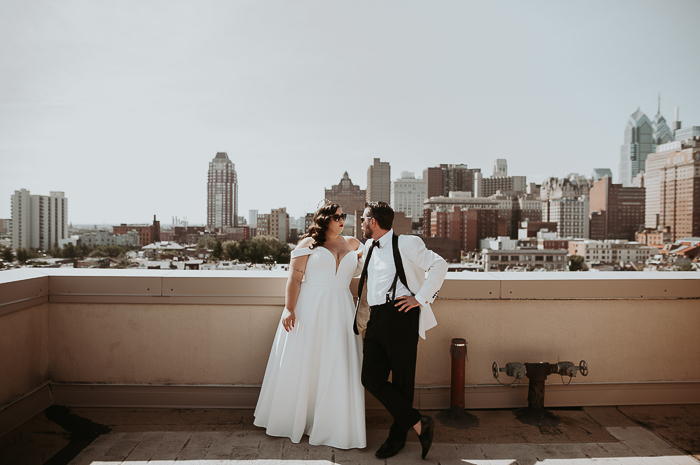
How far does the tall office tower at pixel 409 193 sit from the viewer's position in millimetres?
95812

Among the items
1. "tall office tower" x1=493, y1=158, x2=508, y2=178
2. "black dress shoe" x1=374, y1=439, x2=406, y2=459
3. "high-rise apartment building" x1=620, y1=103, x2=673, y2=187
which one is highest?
"high-rise apartment building" x1=620, y1=103, x2=673, y2=187

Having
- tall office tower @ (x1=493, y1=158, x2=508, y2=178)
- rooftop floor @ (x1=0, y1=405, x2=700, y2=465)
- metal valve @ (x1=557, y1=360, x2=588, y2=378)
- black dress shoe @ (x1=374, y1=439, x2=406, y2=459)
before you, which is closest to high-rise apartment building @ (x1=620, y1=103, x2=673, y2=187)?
tall office tower @ (x1=493, y1=158, x2=508, y2=178)

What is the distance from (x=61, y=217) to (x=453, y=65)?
65.1m

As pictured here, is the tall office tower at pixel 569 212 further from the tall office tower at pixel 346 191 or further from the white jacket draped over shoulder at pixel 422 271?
the white jacket draped over shoulder at pixel 422 271

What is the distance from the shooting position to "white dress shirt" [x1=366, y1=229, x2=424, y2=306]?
7.48ft

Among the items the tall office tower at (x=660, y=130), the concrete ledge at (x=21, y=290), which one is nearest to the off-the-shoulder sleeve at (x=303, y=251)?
the concrete ledge at (x=21, y=290)

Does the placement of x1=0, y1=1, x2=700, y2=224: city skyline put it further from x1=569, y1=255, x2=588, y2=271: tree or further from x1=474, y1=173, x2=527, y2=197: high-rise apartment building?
x1=569, y1=255, x2=588, y2=271: tree

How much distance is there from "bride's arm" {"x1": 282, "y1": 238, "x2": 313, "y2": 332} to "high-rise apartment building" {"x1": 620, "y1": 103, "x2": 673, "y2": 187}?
177827mm

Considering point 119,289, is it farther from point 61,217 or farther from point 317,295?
point 61,217

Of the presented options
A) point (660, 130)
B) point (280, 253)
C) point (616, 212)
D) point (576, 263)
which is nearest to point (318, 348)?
point (280, 253)

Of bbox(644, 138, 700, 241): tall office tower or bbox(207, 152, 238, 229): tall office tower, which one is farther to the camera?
bbox(207, 152, 238, 229): tall office tower

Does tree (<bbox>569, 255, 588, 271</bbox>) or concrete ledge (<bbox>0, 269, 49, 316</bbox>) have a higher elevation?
concrete ledge (<bbox>0, 269, 49, 316</bbox>)

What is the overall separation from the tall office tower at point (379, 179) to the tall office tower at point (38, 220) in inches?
1991

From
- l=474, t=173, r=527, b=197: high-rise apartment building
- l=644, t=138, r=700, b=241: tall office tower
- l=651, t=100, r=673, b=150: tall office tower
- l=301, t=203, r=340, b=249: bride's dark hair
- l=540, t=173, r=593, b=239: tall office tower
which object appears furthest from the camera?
l=651, t=100, r=673, b=150: tall office tower
